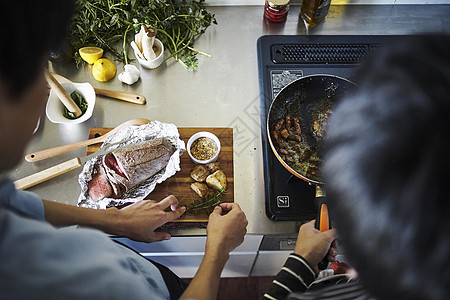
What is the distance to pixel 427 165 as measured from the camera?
12.4 inches

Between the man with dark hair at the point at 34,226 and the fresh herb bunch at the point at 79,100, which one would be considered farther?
the fresh herb bunch at the point at 79,100

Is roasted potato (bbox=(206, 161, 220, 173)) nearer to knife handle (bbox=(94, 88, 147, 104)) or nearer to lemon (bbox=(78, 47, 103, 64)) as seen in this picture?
knife handle (bbox=(94, 88, 147, 104))

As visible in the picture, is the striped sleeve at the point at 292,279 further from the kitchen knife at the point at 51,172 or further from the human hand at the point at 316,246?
the kitchen knife at the point at 51,172

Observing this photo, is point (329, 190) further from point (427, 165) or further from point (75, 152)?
point (75, 152)

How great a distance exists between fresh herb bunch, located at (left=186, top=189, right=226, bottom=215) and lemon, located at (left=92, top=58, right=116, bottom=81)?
579mm

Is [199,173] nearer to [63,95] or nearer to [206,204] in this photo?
[206,204]

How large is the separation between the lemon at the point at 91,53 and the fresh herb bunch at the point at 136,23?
0.04m

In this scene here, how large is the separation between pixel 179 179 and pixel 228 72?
1.55 feet

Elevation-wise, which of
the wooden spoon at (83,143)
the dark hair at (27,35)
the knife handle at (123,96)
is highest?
the dark hair at (27,35)

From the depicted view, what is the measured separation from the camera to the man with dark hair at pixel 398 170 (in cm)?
32

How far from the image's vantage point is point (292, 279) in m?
0.74

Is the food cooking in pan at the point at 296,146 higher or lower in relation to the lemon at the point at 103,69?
lower

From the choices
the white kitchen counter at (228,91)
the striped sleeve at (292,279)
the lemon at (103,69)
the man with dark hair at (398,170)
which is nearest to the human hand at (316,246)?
the striped sleeve at (292,279)

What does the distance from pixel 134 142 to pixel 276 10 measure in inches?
29.3
